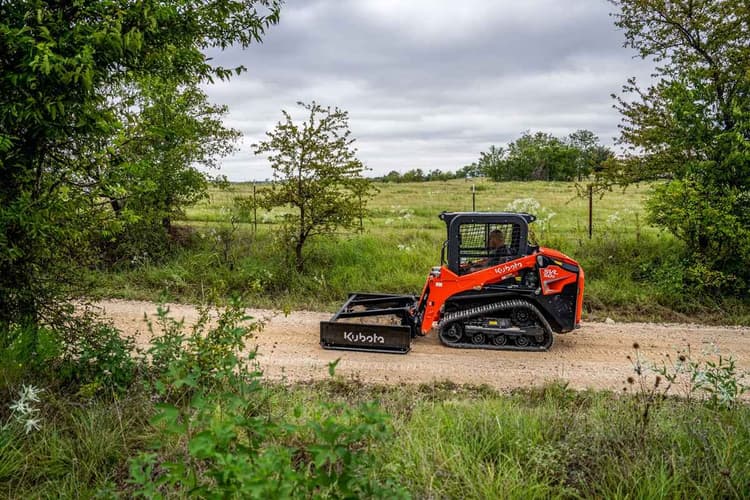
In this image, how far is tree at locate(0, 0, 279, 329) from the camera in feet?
14.9

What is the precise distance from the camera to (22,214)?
484 centimetres

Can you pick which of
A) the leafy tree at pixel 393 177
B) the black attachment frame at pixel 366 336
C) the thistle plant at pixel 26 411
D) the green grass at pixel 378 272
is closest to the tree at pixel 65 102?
the thistle plant at pixel 26 411

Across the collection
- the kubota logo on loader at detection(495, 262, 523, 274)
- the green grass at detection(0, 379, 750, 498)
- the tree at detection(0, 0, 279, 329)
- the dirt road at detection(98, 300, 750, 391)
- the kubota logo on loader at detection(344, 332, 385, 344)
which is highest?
the tree at detection(0, 0, 279, 329)

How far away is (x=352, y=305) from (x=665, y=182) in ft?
25.6

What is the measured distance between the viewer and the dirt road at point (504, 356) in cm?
759

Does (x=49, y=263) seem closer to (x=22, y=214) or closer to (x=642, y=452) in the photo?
(x=22, y=214)

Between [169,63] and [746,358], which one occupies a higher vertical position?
[169,63]

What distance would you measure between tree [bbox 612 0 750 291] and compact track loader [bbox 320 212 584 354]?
426cm

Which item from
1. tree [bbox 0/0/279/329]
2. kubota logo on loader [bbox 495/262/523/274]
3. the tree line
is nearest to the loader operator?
kubota logo on loader [bbox 495/262/523/274]

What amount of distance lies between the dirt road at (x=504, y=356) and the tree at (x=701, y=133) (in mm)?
2267

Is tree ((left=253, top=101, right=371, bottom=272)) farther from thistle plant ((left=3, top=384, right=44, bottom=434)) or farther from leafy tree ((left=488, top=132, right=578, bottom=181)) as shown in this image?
leafy tree ((left=488, top=132, right=578, bottom=181))

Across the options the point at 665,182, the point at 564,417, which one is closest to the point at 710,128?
the point at 665,182

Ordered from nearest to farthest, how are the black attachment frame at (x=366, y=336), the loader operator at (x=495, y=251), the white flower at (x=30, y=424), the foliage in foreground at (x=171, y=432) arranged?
the foliage in foreground at (x=171, y=432) → the white flower at (x=30, y=424) → the black attachment frame at (x=366, y=336) → the loader operator at (x=495, y=251)

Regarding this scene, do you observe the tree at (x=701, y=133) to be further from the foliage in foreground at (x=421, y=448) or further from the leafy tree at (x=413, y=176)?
the leafy tree at (x=413, y=176)
